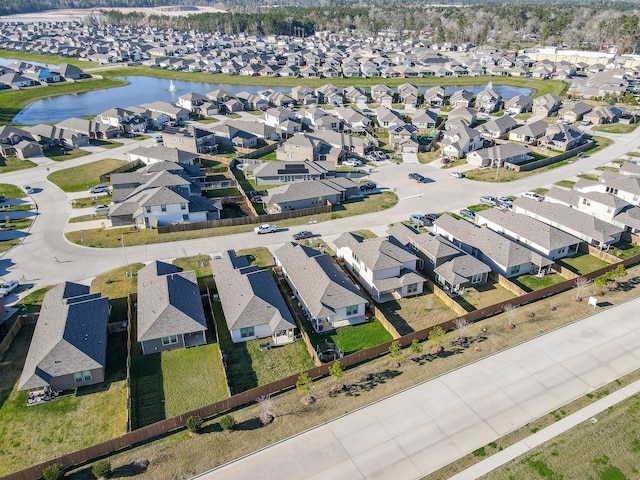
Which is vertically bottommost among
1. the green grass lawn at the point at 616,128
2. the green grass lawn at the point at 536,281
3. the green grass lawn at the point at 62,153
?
the green grass lawn at the point at 536,281

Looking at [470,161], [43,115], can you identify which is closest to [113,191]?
[470,161]

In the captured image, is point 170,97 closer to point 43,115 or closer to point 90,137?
point 43,115

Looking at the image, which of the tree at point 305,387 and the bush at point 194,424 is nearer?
the bush at point 194,424

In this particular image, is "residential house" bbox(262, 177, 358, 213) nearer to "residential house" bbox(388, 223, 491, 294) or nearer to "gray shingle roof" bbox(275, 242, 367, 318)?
"gray shingle roof" bbox(275, 242, 367, 318)

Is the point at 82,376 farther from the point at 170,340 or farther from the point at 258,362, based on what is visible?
the point at 258,362

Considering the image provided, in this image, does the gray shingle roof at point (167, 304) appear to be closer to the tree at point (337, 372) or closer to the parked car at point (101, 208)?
the tree at point (337, 372)

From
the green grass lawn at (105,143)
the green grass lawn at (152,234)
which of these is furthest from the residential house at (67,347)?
the green grass lawn at (105,143)

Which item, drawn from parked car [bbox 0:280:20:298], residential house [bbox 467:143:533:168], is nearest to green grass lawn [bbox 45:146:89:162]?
parked car [bbox 0:280:20:298]

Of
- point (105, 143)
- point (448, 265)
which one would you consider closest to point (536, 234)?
point (448, 265)
